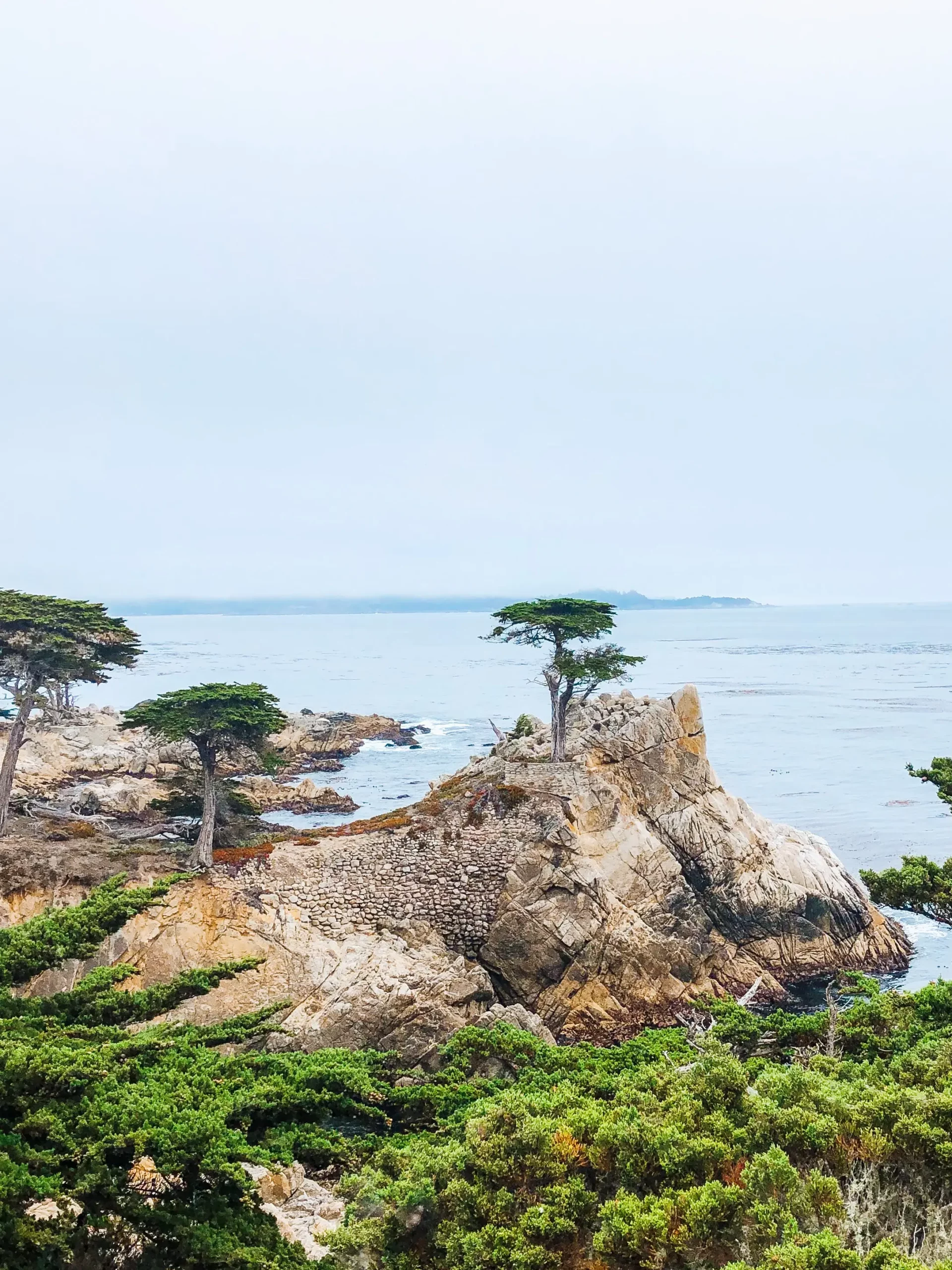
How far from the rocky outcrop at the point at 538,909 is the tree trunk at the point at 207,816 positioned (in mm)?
807

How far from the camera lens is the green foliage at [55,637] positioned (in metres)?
20.1

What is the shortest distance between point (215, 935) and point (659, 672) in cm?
9296

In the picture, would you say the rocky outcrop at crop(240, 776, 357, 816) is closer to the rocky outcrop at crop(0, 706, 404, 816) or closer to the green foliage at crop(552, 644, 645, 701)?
the rocky outcrop at crop(0, 706, 404, 816)

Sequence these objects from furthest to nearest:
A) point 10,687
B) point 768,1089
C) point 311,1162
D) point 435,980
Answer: point 10,687
point 435,980
point 311,1162
point 768,1089

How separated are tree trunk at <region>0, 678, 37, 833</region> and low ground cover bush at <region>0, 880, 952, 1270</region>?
13.9 metres

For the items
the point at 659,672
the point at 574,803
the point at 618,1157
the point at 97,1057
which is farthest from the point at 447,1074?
the point at 659,672

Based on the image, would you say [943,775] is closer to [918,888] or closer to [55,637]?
[918,888]

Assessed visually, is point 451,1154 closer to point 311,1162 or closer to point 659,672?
point 311,1162

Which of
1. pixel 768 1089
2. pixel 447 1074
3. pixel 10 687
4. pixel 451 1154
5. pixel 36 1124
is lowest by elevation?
pixel 447 1074

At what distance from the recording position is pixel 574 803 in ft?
74.5

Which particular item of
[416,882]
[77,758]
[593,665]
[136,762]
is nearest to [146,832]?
[416,882]

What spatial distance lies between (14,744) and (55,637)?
10.4 feet

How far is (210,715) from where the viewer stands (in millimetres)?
19922

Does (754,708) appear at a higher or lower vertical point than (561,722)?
lower
